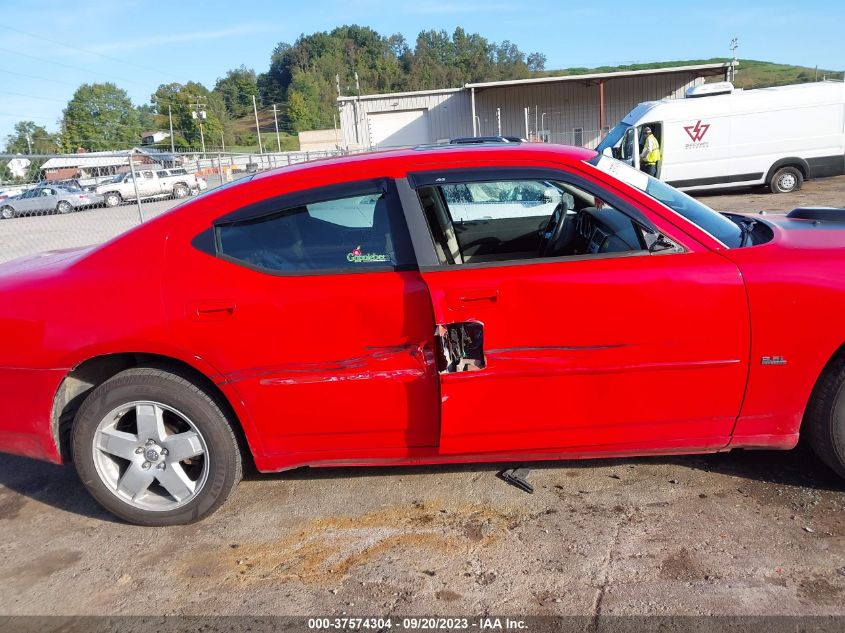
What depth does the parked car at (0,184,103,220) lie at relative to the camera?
8.94 meters

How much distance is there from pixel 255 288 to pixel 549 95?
3722 cm

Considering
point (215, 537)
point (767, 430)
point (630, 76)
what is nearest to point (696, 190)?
point (767, 430)

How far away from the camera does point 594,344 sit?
9.40ft

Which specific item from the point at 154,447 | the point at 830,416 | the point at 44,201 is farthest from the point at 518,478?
the point at 44,201

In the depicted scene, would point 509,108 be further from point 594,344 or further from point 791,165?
point 594,344

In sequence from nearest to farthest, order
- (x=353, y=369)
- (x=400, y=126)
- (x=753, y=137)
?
(x=353, y=369) → (x=753, y=137) → (x=400, y=126)

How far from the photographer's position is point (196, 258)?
3.05 metres

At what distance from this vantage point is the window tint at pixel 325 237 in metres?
3.00

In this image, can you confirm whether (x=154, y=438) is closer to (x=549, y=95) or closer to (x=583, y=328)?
(x=583, y=328)

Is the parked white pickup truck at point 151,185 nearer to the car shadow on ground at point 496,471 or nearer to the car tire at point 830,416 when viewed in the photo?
the car shadow on ground at point 496,471

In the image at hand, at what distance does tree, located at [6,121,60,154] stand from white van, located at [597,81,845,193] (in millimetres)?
37226

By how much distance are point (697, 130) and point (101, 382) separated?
1531 centimetres

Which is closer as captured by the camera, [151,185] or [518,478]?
[518,478]

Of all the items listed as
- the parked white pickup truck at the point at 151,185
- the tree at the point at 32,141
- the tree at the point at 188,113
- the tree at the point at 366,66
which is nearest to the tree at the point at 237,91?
the tree at the point at 366,66
